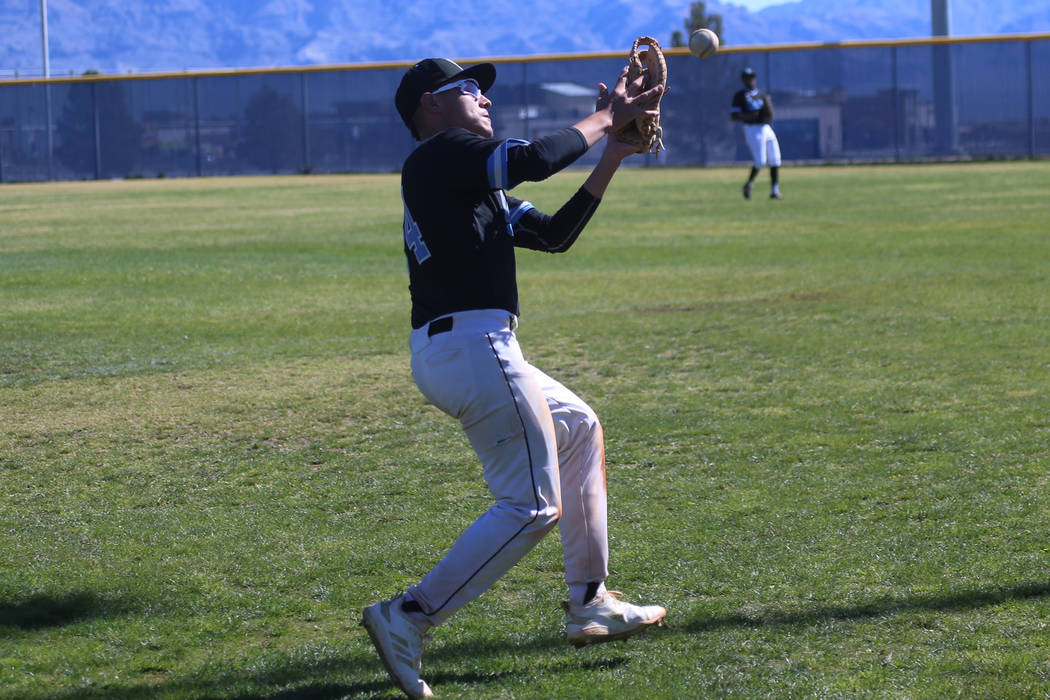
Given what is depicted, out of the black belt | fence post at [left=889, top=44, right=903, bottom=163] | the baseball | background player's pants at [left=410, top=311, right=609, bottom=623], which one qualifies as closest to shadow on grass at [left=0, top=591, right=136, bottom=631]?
background player's pants at [left=410, top=311, right=609, bottom=623]

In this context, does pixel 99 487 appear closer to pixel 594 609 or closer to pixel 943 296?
pixel 594 609

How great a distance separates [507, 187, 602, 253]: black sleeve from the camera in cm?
384

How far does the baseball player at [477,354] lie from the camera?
11.2 feet

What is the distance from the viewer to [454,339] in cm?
349

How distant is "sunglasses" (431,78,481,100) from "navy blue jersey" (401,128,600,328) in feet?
0.43

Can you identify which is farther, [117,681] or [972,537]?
[972,537]

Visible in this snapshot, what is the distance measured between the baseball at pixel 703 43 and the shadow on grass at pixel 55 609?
21.4 feet

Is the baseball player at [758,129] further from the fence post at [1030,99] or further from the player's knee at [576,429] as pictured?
the player's knee at [576,429]

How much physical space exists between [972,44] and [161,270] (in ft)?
95.4

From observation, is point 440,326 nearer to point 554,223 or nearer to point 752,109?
point 554,223

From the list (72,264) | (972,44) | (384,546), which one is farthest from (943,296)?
(972,44)

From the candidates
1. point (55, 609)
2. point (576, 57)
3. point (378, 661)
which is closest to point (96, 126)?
point (576, 57)

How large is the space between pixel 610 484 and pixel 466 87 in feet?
7.55

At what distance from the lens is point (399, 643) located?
339 cm
